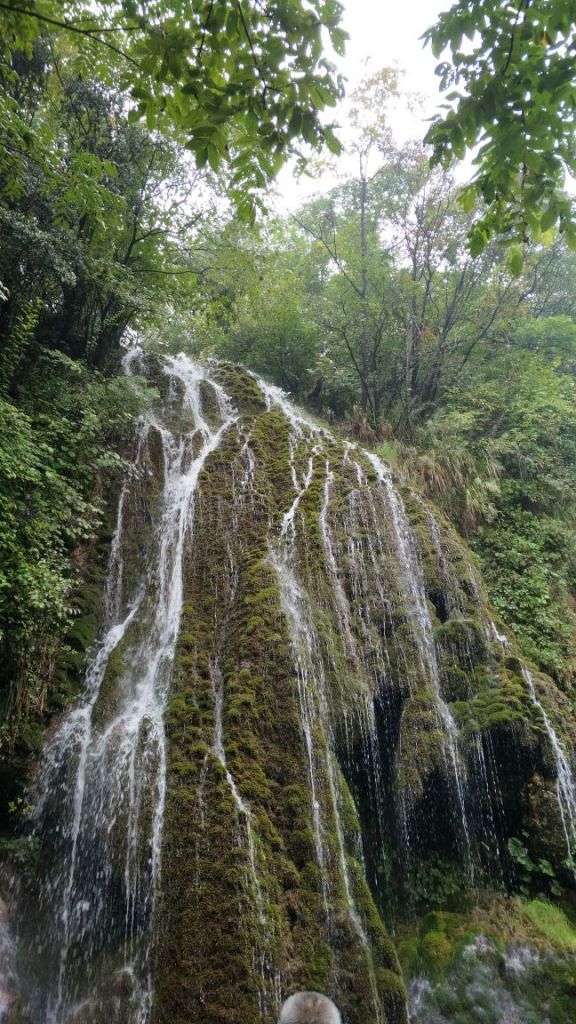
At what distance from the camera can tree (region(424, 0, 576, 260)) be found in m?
2.42

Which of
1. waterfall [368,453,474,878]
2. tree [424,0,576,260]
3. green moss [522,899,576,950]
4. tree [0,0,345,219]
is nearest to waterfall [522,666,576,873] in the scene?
green moss [522,899,576,950]

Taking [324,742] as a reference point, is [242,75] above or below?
above

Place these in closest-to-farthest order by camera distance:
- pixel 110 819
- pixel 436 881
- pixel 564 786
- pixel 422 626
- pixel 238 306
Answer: pixel 110 819 < pixel 436 881 < pixel 564 786 < pixel 422 626 < pixel 238 306

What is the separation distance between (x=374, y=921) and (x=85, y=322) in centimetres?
961

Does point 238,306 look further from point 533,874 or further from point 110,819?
point 533,874

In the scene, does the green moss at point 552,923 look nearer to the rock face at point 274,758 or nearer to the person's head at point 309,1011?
the rock face at point 274,758

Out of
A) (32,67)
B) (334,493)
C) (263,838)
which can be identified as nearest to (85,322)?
(32,67)

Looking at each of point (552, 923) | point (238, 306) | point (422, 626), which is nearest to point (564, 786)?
point (552, 923)

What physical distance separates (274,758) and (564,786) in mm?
3380

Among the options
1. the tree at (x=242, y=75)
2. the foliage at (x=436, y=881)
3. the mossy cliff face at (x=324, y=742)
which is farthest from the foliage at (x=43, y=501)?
the foliage at (x=436, y=881)

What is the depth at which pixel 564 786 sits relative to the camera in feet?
18.7

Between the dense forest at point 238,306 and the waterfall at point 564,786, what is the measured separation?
0.39 meters

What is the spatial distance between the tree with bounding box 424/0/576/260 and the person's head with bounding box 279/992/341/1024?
3.65 meters

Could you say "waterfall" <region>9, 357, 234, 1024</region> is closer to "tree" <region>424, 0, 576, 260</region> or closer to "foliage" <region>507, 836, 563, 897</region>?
"foliage" <region>507, 836, 563, 897</region>
